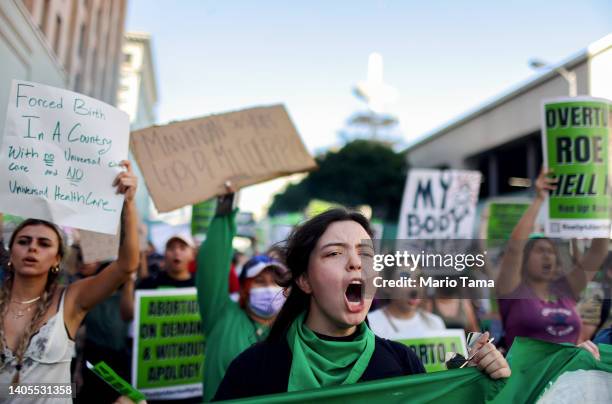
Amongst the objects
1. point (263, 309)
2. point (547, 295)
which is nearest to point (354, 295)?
point (263, 309)

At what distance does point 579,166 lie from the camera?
2.96m

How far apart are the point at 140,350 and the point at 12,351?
157cm

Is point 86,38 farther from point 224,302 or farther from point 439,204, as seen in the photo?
point 224,302

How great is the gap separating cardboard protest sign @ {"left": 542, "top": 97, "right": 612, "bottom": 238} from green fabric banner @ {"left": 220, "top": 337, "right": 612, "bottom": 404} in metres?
1.31

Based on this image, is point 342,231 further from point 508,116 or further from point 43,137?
point 508,116

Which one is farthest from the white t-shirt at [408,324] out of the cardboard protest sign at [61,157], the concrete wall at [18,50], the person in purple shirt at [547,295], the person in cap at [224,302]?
the concrete wall at [18,50]

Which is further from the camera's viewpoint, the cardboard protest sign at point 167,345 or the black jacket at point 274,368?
the cardboard protest sign at point 167,345

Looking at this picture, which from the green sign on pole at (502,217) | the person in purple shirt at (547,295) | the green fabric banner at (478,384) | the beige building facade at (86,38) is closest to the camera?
the green fabric banner at (478,384)

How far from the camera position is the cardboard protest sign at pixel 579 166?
2887 millimetres

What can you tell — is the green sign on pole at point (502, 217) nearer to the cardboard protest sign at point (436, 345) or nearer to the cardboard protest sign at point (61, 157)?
the cardboard protest sign at point (436, 345)

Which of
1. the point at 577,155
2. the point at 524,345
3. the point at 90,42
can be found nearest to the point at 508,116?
the point at 90,42

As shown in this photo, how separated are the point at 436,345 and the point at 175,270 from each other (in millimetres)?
2200

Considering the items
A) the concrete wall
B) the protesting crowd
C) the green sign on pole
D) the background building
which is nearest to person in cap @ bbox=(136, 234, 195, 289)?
the protesting crowd

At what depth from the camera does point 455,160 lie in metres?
29.0
